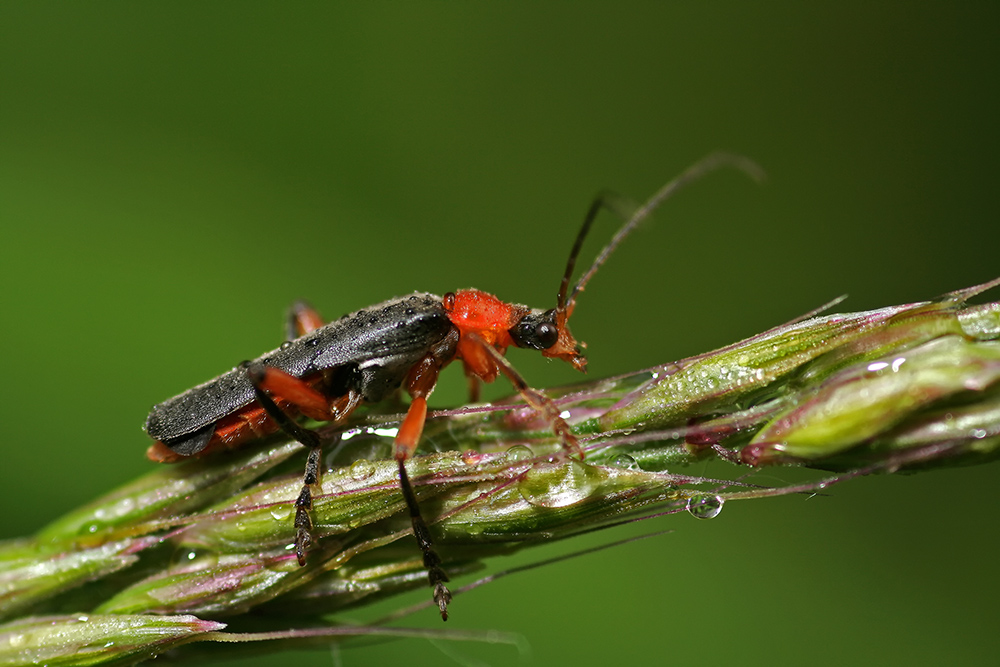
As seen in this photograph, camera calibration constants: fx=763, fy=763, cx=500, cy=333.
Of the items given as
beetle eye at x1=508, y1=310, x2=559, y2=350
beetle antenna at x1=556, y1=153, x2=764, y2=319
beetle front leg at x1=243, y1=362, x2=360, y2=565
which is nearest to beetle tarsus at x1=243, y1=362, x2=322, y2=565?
beetle front leg at x1=243, y1=362, x2=360, y2=565

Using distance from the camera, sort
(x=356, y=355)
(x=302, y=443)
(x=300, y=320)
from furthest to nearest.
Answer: (x=300, y=320), (x=356, y=355), (x=302, y=443)

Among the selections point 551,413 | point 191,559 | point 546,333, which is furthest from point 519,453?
point 191,559

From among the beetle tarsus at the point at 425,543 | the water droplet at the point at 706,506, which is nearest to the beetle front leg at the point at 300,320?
the beetle tarsus at the point at 425,543

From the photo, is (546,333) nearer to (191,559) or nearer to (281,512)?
(281,512)

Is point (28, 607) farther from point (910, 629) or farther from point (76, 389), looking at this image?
point (910, 629)

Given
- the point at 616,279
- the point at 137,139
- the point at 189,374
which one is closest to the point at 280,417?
the point at 189,374

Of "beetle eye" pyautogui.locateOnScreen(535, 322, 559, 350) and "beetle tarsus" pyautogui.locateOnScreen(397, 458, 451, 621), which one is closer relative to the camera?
"beetle tarsus" pyautogui.locateOnScreen(397, 458, 451, 621)

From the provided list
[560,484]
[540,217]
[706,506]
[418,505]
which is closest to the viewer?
[706,506]

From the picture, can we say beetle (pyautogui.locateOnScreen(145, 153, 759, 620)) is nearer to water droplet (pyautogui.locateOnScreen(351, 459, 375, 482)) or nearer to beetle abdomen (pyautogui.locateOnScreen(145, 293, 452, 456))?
beetle abdomen (pyautogui.locateOnScreen(145, 293, 452, 456))
